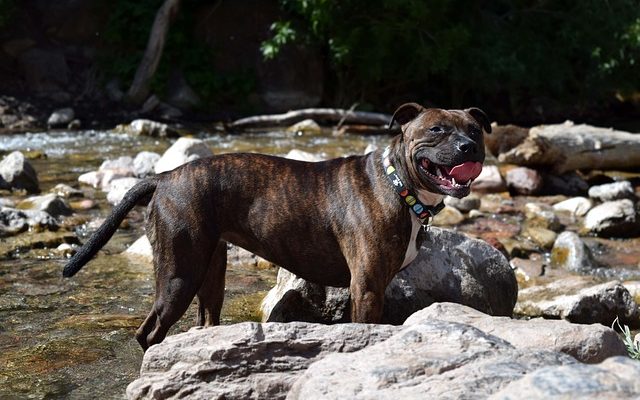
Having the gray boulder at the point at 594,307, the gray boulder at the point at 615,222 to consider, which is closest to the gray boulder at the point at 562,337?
the gray boulder at the point at 594,307

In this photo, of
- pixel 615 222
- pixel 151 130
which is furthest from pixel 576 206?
pixel 151 130

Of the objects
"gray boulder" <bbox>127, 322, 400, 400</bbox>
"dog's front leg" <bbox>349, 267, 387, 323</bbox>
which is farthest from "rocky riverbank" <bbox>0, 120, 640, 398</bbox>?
"dog's front leg" <bbox>349, 267, 387, 323</bbox>

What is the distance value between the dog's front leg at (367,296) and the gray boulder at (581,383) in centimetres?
214

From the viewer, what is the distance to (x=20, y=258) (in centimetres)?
867

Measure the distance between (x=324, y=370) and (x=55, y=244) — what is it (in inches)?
228

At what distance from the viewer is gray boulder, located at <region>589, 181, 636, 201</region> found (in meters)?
12.2

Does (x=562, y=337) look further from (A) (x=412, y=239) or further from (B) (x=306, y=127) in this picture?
(B) (x=306, y=127)

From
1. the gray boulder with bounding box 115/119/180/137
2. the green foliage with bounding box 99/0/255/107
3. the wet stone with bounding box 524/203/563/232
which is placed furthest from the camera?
the green foliage with bounding box 99/0/255/107

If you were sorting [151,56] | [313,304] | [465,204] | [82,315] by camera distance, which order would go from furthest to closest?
[151,56]
[465,204]
[82,315]
[313,304]

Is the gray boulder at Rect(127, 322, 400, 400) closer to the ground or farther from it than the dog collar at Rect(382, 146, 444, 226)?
closer to the ground

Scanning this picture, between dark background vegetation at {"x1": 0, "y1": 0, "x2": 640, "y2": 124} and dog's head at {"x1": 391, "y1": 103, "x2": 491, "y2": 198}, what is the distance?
14429mm

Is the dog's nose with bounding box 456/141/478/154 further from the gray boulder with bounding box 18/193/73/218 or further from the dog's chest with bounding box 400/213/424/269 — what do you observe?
the gray boulder with bounding box 18/193/73/218

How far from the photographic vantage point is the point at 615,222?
1071cm

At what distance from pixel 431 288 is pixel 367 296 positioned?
1.18m
